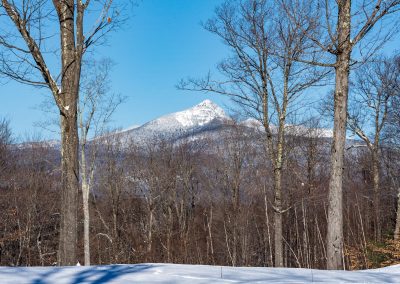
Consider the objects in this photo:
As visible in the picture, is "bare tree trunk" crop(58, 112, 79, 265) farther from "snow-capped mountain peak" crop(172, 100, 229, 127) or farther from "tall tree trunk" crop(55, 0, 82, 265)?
"snow-capped mountain peak" crop(172, 100, 229, 127)

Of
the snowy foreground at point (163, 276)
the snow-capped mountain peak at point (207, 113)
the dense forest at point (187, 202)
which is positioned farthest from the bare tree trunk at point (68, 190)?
the dense forest at point (187, 202)

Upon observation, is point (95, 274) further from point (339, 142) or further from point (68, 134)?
point (339, 142)

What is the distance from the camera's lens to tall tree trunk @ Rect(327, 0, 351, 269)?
23.2 feet

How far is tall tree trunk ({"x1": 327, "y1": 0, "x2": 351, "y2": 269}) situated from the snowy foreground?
133 inches

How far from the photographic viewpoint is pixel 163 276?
3055 millimetres

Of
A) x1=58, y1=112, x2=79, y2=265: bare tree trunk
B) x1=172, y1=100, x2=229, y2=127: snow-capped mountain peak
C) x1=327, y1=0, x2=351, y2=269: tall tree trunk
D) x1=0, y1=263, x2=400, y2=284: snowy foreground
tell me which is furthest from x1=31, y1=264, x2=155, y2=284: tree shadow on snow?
x1=172, y1=100, x2=229, y2=127: snow-capped mountain peak

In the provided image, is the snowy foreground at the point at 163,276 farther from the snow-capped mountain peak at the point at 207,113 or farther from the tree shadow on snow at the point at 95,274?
the snow-capped mountain peak at the point at 207,113

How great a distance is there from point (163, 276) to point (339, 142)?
4.89 m

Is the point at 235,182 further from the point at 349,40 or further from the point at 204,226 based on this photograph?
the point at 349,40

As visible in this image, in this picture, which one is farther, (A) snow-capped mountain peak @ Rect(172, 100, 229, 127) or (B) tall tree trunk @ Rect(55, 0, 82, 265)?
(A) snow-capped mountain peak @ Rect(172, 100, 229, 127)

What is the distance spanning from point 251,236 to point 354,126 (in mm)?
11546

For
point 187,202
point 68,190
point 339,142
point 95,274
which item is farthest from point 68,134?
point 187,202

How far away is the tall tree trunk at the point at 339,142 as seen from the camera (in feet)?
23.2

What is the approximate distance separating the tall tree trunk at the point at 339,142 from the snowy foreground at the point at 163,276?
3.38 m
